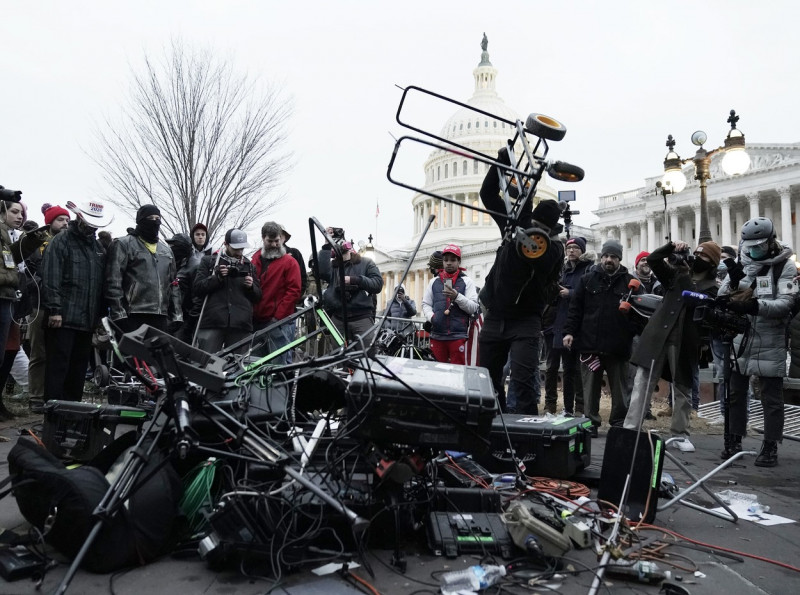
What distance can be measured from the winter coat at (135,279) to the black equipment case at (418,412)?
3.95m

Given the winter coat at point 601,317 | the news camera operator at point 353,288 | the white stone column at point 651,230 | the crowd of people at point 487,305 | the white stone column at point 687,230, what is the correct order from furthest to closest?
the white stone column at point 687,230 < the white stone column at point 651,230 < the news camera operator at point 353,288 < the winter coat at point 601,317 < the crowd of people at point 487,305

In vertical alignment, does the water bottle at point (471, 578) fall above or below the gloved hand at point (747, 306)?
below

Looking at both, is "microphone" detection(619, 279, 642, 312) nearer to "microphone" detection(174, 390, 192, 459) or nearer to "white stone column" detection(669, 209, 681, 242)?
"microphone" detection(174, 390, 192, 459)

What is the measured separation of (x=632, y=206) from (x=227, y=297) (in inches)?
2726

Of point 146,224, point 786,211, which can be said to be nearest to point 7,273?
point 146,224

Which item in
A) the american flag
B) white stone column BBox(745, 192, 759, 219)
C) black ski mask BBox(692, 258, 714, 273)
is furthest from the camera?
white stone column BBox(745, 192, 759, 219)

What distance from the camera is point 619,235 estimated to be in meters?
72.6

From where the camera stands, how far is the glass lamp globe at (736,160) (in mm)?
9547

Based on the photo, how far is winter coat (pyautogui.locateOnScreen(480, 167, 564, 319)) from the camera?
185 inches

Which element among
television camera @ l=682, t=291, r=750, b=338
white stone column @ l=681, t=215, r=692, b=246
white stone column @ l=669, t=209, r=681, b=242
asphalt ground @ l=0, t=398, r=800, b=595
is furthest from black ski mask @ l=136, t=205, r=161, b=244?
white stone column @ l=681, t=215, r=692, b=246

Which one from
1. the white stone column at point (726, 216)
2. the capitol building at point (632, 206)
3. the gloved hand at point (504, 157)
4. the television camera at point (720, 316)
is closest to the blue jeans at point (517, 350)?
the gloved hand at point (504, 157)

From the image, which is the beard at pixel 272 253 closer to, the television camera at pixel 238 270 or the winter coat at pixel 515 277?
the television camera at pixel 238 270

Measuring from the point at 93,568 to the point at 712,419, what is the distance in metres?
8.42

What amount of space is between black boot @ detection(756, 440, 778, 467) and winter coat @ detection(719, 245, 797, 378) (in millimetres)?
607
